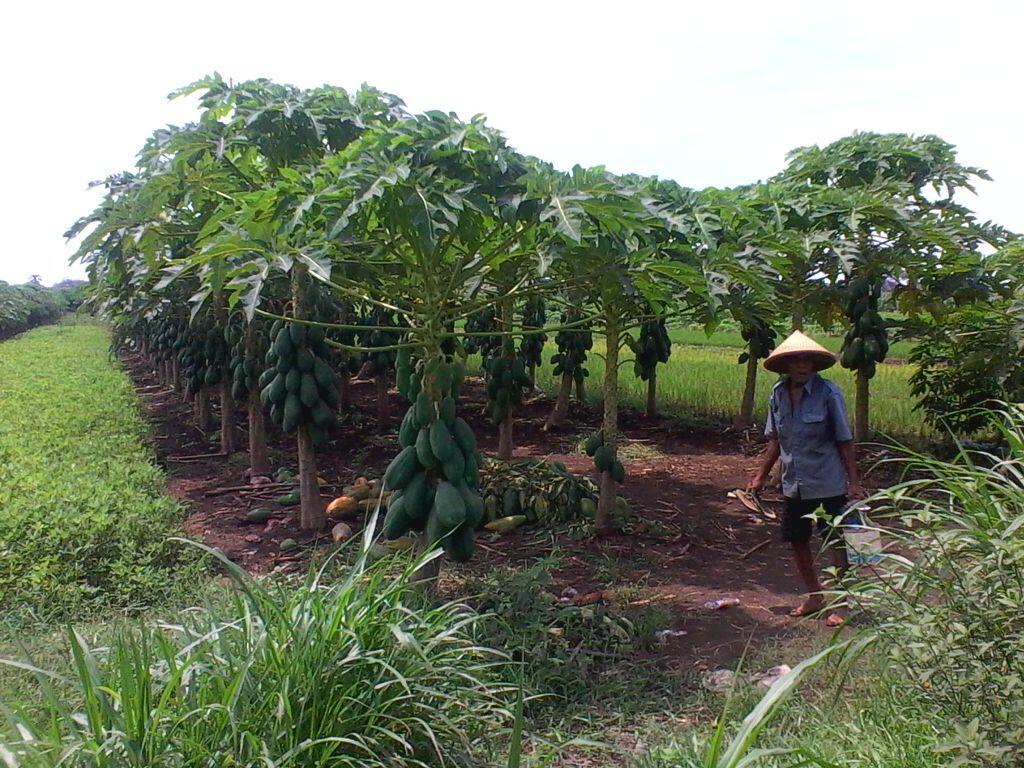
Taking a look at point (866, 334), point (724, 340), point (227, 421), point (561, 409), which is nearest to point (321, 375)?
point (227, 421)

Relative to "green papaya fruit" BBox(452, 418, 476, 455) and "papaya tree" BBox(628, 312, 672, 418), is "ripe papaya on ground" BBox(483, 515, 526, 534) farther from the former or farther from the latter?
"papaya tree" BBox(628, 312, 672, 418)

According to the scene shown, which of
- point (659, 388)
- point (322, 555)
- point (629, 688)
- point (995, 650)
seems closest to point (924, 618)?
point (995, 650)

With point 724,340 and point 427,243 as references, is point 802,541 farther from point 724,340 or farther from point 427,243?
point 724,340

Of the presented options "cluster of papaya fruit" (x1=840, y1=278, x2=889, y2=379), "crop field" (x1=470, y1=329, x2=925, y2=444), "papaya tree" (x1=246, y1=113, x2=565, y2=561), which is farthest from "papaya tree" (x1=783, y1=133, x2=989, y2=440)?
"papaya tree" (x1=246, y1=113, x2=565, y2=561)

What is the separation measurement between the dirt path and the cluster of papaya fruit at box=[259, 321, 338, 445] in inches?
31.6

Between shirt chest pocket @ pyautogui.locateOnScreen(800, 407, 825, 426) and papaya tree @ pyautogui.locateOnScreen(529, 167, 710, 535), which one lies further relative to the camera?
shirt chest pocket @ pyautogui.locateOnScreen(800, 407, 825, 426)

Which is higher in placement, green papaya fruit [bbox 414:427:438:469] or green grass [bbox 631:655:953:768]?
green papaya fruit [bbox 414:427:438:469]

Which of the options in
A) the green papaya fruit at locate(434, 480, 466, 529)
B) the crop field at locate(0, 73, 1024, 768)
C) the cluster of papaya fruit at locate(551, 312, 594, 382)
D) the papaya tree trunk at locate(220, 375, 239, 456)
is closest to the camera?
the crop field at locate(0, 73, 1024, 768)

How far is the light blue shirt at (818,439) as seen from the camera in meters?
3.76

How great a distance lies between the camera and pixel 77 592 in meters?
3.86

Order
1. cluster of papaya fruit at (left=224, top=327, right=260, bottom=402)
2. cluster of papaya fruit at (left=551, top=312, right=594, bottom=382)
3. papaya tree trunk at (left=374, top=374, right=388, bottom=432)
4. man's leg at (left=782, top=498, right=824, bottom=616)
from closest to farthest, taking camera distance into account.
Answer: man's leg at (left=782, top=498, right=824, bottom=616) → cluster of papaya fruit at (left=224, top=327, right=260, bottom=402) → papaya tree trunk at (left=374, top=374, right=388, bottom=432) → cluster of papaya fruit at (left=551, top=312, right=594, bottom=382)

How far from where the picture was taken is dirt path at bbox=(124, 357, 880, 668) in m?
3.89

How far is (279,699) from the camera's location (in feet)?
5.97

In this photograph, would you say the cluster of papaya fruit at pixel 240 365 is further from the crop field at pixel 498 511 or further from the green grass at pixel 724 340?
the green grass at pixel 724 340
